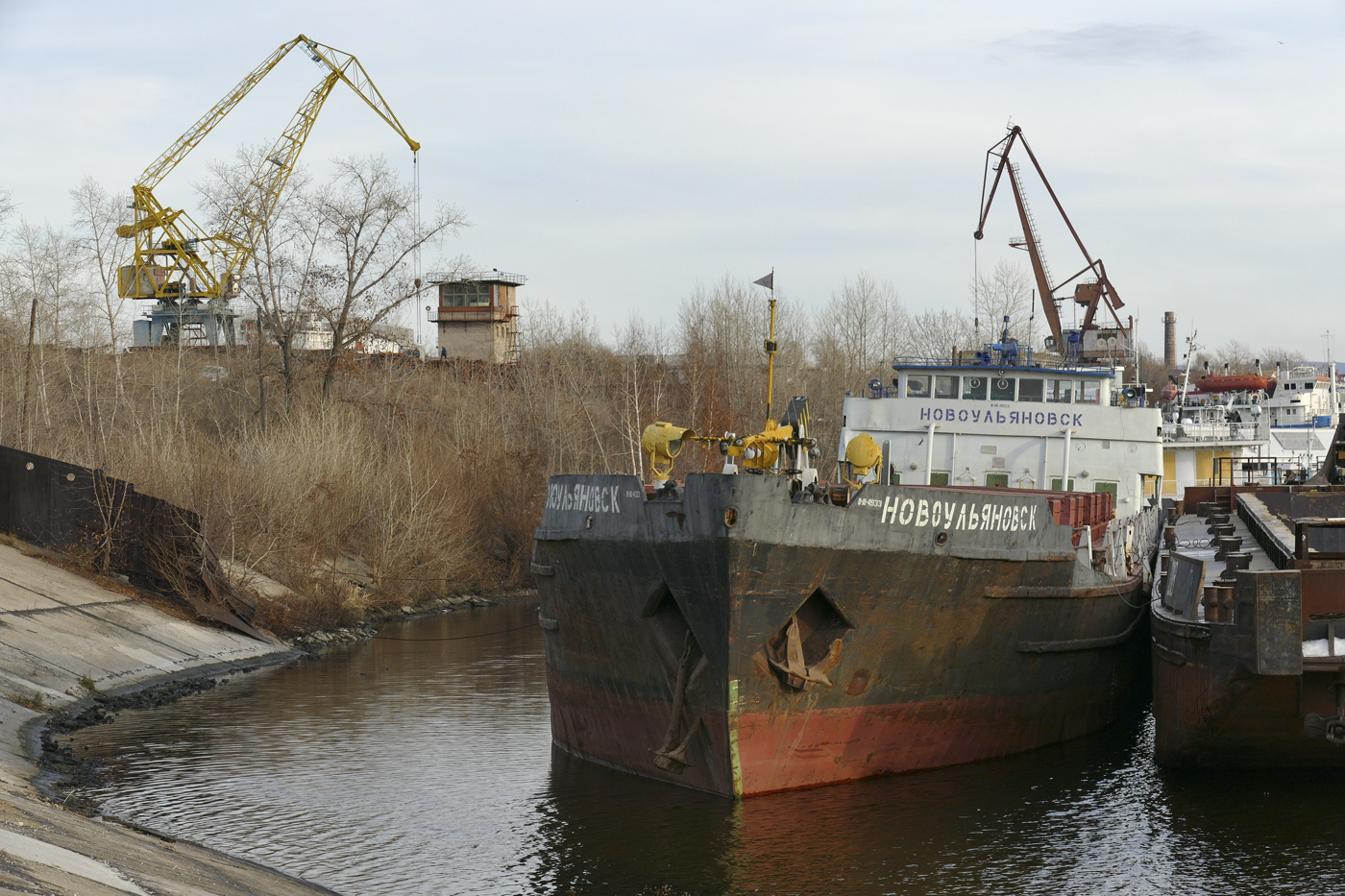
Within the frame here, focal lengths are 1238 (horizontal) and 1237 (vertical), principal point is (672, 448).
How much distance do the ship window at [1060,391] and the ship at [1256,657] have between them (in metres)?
5.43

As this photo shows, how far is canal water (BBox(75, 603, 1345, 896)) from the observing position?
11062mm

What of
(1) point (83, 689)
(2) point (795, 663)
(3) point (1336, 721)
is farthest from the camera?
(1) point (83, 689)

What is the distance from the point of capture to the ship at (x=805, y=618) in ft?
39.0

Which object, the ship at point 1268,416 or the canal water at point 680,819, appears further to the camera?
the ship at point 1268,416

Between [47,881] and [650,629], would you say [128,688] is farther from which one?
[47,881]

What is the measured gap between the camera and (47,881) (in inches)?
290

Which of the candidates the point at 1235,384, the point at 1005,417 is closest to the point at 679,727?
the point at 1005,417

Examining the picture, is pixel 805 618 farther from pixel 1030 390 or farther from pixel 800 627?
pixel 1030 390

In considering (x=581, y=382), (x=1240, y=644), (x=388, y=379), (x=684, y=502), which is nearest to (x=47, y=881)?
(x=684, y=502)

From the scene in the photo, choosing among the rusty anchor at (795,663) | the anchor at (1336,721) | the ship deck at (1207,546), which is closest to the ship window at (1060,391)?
the ship deck at (1207,546)

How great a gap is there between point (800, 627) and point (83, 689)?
39.9ft

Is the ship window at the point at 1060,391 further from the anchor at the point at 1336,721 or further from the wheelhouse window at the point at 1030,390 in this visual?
the anchor at the point at 1336,721

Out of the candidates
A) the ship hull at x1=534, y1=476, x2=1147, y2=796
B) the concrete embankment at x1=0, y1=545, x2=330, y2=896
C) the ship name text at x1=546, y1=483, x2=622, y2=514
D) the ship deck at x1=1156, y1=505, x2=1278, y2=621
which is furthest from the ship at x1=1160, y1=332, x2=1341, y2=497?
the concrete embankment at x1=0, y1=545, x2=330, y2=896

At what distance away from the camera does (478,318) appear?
6975 cm
